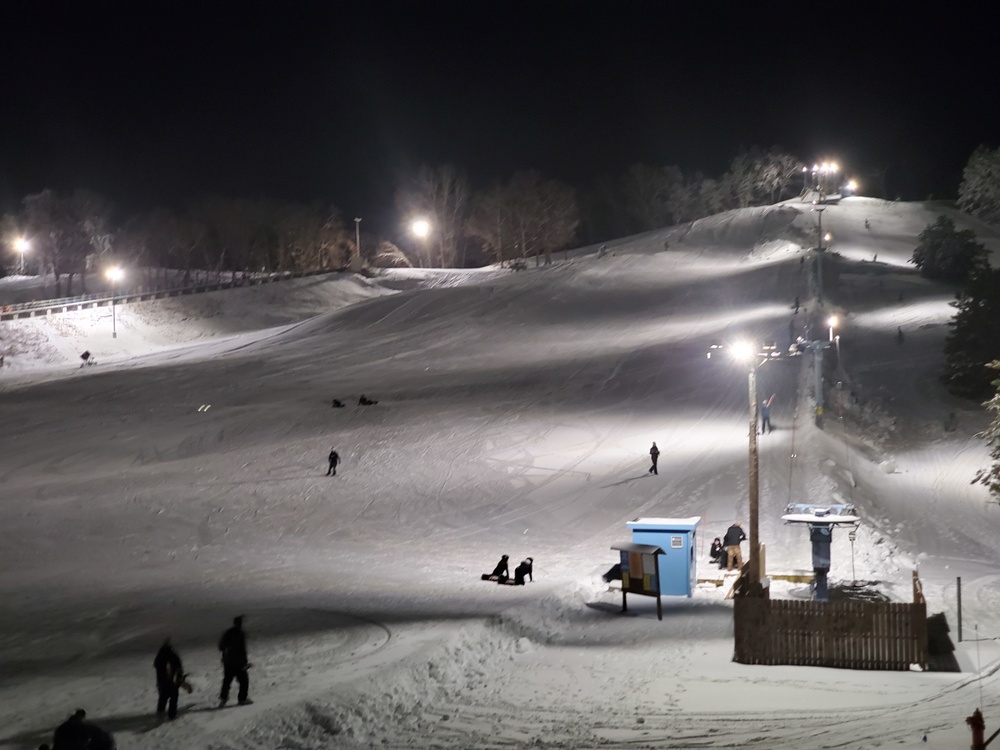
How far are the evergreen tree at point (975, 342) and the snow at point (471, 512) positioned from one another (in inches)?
40.1

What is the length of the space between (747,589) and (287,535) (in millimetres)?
13384

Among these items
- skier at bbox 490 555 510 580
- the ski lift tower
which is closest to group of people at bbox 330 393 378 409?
skier at bbox 490 555 510 580

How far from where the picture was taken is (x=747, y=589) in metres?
16.1

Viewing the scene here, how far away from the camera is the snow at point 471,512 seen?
1192 centimetres

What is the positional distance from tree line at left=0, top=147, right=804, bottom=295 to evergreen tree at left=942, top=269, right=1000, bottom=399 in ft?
167

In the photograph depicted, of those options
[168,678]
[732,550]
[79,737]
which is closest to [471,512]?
[732,550]

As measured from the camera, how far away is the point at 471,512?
27.0m

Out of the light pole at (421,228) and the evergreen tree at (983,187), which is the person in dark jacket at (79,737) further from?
the evergreen tree at (983,187)

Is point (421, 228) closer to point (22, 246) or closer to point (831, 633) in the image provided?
point (22, 246)

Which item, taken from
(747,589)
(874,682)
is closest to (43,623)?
(747,589)

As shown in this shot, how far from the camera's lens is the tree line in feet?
328

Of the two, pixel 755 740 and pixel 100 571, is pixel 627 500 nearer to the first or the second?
pixel 100 571

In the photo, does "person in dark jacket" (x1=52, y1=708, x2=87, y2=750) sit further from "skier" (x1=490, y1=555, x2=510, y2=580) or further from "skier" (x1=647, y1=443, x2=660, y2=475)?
"skier" (x1=647, y1=443, x2=660, y2=475)

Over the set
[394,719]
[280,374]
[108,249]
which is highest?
[108,249]
